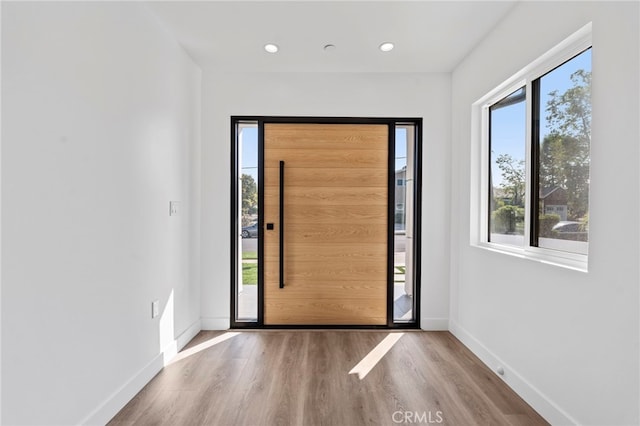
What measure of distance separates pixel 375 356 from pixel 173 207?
6.47 feet

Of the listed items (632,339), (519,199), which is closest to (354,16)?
(519,199)

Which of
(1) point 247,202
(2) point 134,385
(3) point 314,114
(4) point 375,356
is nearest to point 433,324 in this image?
(4) point 375,356

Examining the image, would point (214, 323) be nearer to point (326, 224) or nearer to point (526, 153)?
point (326, 224)

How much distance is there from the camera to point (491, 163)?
2.51m

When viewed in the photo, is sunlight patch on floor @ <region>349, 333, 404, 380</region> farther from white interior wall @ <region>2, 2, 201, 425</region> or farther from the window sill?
white interior wall @ <region>2, 2, 201, 425</region>

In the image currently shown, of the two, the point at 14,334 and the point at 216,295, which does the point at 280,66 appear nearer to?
the point at 216,295

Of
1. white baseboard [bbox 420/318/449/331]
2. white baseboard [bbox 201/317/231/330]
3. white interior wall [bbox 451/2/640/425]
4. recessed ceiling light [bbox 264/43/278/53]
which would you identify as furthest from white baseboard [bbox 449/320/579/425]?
recessed ceiling light [bbox 264/43/278/53]

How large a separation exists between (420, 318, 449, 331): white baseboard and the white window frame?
2.90 feet

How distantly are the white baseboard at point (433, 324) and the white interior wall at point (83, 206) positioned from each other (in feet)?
7.36

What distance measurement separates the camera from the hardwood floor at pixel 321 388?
1693 millimetres

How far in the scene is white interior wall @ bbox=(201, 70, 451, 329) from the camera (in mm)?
2928

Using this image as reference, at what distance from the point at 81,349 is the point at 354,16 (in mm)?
2529

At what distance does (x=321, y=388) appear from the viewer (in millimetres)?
1961

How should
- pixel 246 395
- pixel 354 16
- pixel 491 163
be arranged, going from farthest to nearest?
pixel 491 163 < pixel 354 16 < pixel 246 395
